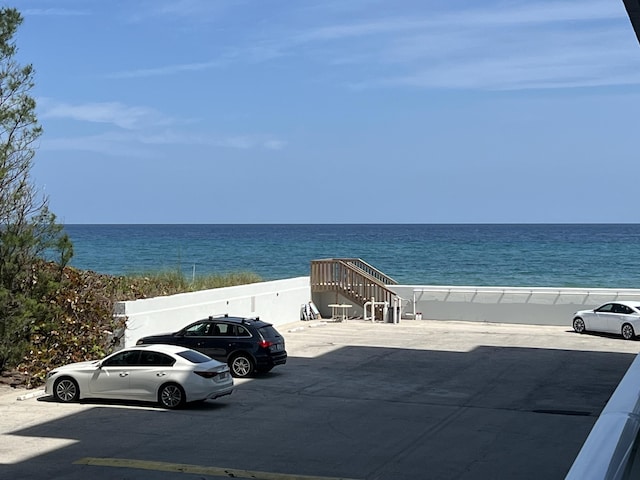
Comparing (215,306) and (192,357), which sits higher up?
(215,306)

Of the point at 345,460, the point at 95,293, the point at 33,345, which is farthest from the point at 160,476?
the point at 95,293

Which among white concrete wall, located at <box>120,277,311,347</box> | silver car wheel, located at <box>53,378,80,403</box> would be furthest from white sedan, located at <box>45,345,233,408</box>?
white concrete wall, located at <box>120,277,311,347</box>

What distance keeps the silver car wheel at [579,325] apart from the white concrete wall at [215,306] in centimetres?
1120

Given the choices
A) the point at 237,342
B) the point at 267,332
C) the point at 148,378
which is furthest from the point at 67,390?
the point at 267,332

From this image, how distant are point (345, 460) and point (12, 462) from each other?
5.31m

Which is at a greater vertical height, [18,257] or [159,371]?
[18,257]

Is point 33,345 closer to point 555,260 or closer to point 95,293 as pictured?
point 95,293

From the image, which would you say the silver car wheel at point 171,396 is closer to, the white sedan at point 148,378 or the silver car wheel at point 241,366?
the white sedan at point 148,378

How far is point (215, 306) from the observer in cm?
2959

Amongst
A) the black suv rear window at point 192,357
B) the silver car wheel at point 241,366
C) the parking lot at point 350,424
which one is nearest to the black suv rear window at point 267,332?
the silver car wheel at point 241,366

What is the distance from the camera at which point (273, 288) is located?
34188 millimetres

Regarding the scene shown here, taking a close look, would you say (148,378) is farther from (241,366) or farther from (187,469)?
(187,469)

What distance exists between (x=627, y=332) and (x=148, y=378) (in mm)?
20003

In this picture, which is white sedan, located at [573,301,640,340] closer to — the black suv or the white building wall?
the white building wall
